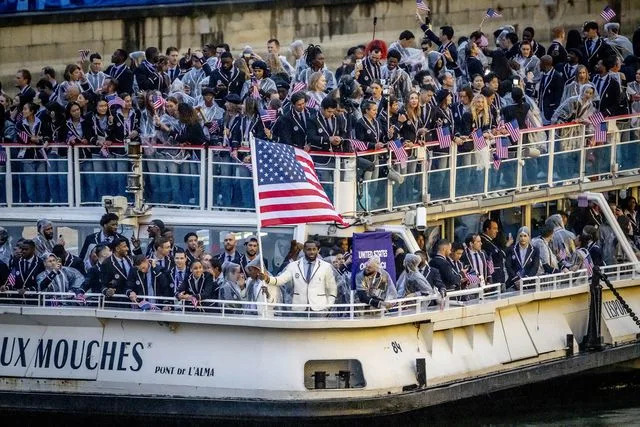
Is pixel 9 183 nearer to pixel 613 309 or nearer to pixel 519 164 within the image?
pixel 519 164

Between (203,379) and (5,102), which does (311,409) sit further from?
(5,102)

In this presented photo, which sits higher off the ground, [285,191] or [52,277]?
[285,191]

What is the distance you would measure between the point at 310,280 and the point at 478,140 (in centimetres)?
413

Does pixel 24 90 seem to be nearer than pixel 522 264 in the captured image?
No

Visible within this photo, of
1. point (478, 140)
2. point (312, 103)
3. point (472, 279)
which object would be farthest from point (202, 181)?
point (478, 140)

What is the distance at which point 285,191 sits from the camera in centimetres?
3334

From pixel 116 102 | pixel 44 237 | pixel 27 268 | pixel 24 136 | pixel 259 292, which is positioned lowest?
pixel 259 292

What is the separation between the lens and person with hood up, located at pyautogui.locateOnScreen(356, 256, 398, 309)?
109 ft

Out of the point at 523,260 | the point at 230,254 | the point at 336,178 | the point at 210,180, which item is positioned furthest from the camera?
the point at 523,260

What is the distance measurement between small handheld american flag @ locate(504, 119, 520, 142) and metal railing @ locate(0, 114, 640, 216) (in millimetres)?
180

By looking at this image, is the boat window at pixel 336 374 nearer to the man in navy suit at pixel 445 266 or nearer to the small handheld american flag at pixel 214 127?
the man in navy suit at pixel 445 266

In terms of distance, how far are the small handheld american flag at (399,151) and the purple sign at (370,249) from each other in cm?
144

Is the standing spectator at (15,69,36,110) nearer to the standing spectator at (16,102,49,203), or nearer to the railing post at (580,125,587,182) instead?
the standing spectator at (16,102,49,203)

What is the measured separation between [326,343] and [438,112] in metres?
4.20
